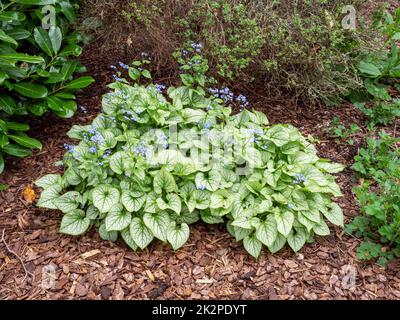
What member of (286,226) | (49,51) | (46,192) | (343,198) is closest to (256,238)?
(286,226)

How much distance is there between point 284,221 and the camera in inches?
109

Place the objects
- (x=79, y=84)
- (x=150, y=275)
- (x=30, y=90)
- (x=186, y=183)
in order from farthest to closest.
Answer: (x=79, y=84)
(x=30, y=90)
(x=186, y=183)
(x=150, y=275)

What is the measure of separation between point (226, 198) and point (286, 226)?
0.42 m

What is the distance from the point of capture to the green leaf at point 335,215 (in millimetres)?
2929

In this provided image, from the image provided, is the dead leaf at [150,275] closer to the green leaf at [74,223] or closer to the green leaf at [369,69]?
the green leaf at [74,223]

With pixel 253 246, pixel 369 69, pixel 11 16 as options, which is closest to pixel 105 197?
pixel 253 246

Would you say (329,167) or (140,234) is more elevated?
(329,167)

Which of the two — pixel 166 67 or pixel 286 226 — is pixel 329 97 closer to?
pixel 166 67

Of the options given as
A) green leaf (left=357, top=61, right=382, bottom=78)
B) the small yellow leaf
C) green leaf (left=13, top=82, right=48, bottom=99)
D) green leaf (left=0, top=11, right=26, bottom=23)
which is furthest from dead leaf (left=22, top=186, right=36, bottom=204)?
green leaf (left=357, top=61, right=382, bottom=78)

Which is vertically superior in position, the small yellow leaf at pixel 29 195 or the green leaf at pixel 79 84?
the green leaf at pixel 79 84

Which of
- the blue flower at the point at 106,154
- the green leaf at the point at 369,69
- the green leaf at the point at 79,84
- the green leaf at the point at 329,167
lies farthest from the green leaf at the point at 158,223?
the green leaf at the point at 369,69

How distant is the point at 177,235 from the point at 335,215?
3.51ft

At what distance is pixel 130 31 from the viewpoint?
13.0 feet

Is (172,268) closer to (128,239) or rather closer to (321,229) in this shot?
(128,239)
